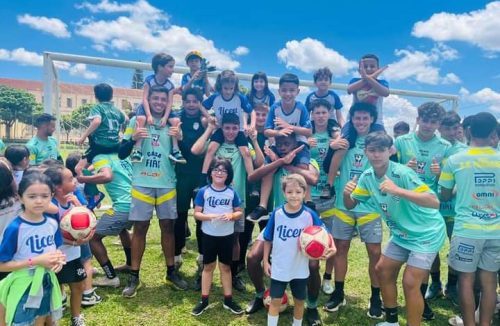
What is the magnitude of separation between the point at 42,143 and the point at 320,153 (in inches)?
198

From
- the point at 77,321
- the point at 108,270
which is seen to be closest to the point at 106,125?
the point at 108,270

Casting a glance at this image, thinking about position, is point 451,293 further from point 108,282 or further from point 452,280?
point 108,282

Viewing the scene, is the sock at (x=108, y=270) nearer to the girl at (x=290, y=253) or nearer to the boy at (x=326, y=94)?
the girl at (x=290, y=253)

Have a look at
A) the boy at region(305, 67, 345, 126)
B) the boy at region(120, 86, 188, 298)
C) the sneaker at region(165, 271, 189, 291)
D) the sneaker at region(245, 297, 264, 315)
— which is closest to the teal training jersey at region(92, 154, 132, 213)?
the boy at region(120, 86, 188, 298)

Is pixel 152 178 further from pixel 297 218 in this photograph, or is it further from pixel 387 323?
pixel 387 323

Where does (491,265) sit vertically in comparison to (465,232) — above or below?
below

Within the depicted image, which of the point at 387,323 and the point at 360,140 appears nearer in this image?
the point at 387,323

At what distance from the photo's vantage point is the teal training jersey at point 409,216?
12.3 ft

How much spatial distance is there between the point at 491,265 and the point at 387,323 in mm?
1271

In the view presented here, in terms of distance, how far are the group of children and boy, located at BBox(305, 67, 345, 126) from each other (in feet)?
0.08

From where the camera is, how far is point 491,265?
3.78 meters

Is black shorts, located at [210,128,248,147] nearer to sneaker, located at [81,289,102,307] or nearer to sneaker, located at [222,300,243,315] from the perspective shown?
sneaker, located at [222,300,243,315]

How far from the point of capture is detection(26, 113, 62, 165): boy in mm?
6605

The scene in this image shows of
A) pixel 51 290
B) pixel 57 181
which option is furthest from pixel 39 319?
pixel 57 181
